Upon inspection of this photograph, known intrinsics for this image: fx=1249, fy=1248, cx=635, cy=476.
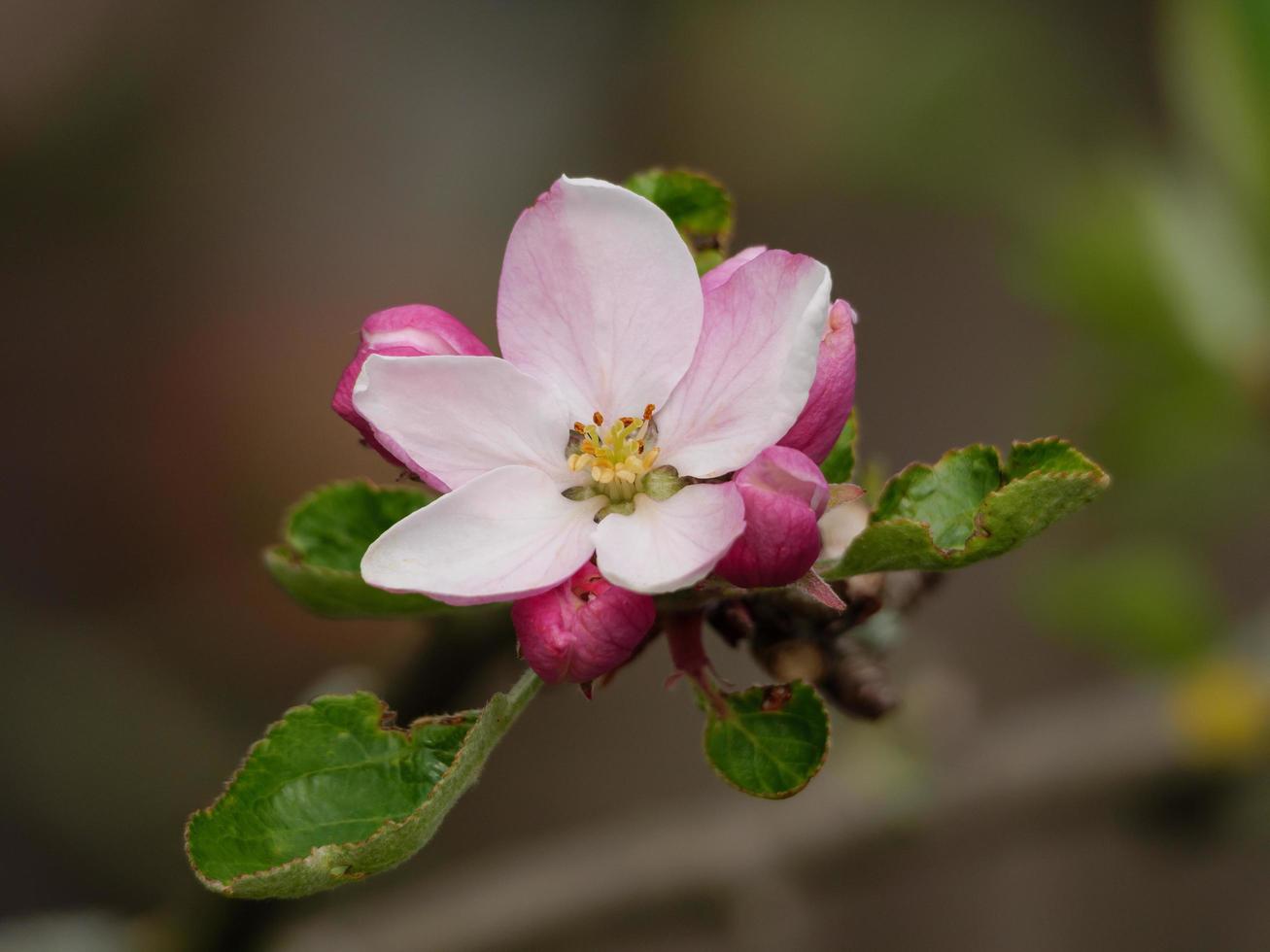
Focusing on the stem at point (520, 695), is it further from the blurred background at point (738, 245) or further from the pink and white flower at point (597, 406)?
the blurred background at point (738, 245)

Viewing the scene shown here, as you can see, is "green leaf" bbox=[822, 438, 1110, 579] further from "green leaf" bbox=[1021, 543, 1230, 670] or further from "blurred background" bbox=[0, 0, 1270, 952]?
"green leaf" bbox=[1021, 543, 1230, 670]

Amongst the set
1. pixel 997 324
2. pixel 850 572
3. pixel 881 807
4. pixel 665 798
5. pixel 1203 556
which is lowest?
pixel 665 798

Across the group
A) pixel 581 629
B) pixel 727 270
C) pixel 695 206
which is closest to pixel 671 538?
pixel 581 629

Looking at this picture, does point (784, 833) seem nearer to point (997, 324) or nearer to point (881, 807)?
point (881, 807)

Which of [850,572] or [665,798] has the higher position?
[850,572]

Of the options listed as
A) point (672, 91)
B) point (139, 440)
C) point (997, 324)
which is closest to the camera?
point (139, 440)

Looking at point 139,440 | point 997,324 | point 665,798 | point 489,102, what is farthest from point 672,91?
point 665,798

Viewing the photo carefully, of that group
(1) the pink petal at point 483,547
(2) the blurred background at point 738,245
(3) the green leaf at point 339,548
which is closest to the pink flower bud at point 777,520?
(1) the pink petal at point 483,547
